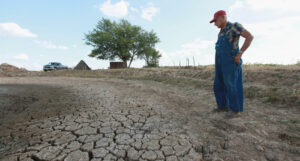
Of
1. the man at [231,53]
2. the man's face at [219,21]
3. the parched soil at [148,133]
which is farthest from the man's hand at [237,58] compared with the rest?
the parched soil at [148,133]

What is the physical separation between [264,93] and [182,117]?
2.56 meters

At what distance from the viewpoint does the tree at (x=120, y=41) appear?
20.2m

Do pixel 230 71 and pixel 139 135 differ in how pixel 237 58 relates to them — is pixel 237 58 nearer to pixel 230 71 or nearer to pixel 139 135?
pixel 230 71

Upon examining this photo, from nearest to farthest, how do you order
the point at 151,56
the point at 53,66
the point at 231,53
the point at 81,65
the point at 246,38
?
the point at 246,38, the point at 231,53, the point at 53,66, the point at 81,65, the point at 151,56

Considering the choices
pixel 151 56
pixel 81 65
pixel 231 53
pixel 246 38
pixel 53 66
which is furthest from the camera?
pixel 151 56

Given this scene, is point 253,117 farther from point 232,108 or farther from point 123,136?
point 123,136

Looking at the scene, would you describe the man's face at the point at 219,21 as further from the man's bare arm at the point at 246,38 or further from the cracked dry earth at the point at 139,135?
the cracked dry earth at the point at 139,135

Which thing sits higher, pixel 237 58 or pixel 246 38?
pixel 246 38

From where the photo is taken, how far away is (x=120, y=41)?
20.1m

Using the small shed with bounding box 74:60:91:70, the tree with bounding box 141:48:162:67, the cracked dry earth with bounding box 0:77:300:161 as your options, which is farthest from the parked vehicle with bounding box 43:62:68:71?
the cracked dry earth with bounding box 0:77:300:161

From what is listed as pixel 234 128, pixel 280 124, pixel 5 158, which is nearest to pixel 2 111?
pixel 5 158

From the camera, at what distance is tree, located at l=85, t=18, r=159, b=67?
2020cm

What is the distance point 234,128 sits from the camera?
80.5 inches

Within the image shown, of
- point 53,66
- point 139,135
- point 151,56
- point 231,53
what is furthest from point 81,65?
point 231,53
